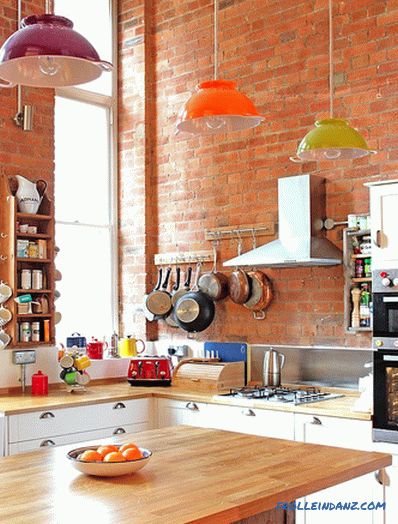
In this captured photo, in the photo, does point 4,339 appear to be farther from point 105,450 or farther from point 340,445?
point 105,450

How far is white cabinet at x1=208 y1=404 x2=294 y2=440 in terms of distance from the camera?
4.49 meters

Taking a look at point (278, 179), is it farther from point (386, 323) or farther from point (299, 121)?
point (386, 323)

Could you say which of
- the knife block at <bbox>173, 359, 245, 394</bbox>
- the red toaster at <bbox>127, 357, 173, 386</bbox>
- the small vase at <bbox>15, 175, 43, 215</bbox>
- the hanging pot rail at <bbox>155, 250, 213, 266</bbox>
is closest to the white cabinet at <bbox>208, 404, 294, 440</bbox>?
the knife block at <bbox>173, 359, 245, 394</bbox>

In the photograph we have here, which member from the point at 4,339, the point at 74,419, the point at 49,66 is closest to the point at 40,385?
the point at 4,339

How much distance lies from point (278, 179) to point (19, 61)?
9.99 feet

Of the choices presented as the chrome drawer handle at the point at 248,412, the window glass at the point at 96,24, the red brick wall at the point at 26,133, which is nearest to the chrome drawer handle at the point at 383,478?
the chrome drawer handle at the point at 248,412

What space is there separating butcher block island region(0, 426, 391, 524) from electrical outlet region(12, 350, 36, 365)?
6.58ft

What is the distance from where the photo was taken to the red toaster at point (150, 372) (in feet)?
18.0

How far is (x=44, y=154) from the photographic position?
5.55m

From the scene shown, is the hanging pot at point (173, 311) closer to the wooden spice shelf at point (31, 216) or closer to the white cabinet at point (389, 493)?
the wooden spice shelf at point (31, 216)

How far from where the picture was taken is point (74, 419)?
15.5 ft

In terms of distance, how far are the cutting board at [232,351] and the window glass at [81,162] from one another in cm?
147

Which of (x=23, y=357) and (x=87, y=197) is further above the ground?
(x=87, y=197)

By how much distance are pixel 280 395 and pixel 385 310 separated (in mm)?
953
